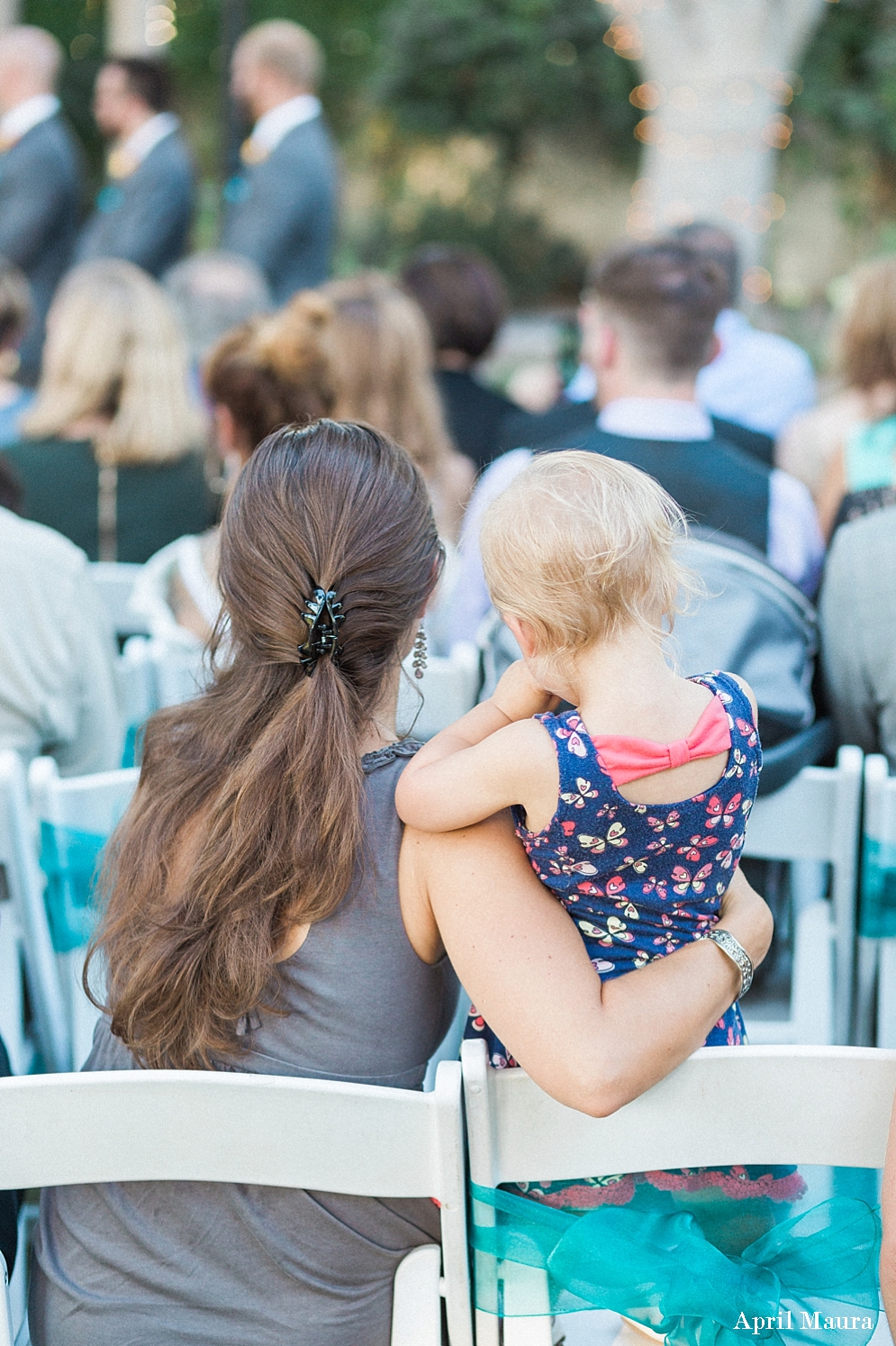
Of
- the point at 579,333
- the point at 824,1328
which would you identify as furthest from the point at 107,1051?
the point at 579,333

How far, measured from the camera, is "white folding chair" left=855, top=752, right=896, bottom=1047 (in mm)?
1969

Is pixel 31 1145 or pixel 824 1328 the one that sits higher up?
pixel 31 1145

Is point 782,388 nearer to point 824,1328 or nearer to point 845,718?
point 845,718

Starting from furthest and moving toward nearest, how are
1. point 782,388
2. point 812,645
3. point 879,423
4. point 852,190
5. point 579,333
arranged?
point 852,190
point 579,333
point 782,388
point 879,423
point 812,645

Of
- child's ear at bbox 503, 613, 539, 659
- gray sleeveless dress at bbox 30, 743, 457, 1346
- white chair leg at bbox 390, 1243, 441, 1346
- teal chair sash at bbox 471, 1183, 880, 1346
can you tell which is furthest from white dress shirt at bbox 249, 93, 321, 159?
teal chair sash at bbox 471, 1183, 880, 1346

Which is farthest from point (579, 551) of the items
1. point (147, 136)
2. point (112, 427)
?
point (147, 136)

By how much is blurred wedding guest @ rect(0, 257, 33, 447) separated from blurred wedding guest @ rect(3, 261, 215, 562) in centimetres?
18

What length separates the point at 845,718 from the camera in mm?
2492

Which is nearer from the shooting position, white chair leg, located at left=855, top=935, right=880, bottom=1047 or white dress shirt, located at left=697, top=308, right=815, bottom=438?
white chair leg, located at left=855, top=935, right=880, bottom=1047

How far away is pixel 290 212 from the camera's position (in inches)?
245

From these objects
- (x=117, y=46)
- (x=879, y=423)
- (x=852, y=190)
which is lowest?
(x=852, y=190)

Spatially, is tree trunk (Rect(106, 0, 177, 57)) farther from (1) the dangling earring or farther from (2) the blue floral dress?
(2) the blue floral dress

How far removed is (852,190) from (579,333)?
10.4 m

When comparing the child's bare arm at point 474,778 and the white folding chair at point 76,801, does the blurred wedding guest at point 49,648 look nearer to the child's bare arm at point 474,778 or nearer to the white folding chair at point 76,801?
the white folding chair at point 76,801
